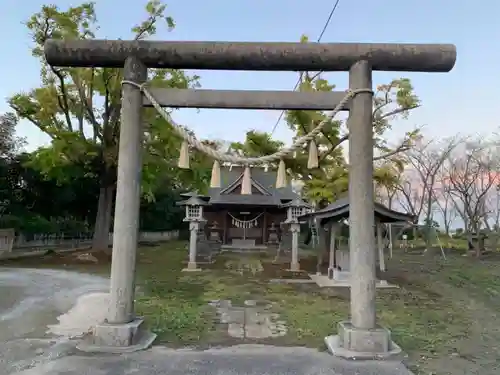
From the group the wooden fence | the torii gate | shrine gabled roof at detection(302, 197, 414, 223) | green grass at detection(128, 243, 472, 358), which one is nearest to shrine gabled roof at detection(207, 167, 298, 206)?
the wooden fence

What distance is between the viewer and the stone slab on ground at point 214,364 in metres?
3.92

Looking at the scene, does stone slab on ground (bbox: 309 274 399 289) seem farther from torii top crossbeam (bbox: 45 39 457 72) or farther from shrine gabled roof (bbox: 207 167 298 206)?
shrine gabled roof (bbox: 207 167 298 206)

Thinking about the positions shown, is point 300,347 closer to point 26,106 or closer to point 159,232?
point 26,106

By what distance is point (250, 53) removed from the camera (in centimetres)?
494

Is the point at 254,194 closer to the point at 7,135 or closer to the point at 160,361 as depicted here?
the point at 7,135

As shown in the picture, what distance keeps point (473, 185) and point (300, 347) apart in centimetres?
2296

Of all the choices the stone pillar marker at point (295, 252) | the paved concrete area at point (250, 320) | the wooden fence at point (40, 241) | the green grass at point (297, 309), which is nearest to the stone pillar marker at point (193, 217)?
the green grass at point (297, 309)

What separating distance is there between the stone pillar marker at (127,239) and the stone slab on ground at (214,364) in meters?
0.29

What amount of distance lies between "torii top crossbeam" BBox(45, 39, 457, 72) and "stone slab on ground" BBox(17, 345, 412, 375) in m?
3.76

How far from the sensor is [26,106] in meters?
14.9

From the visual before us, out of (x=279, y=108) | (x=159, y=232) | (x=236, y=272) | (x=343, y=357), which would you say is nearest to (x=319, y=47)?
(x=279, y=108)

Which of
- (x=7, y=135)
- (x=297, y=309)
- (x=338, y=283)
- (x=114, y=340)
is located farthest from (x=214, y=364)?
(x=7, y=135)

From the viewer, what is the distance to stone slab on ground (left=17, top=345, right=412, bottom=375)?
3.92 m

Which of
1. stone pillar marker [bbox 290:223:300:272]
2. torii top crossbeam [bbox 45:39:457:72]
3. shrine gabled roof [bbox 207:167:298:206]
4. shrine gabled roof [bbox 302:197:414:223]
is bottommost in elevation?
stone pillar marker [bbox 290:223:300:272]
